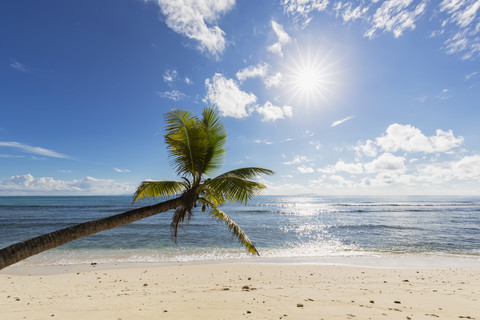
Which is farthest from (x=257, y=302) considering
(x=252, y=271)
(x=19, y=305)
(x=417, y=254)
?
(x=417, y=254)

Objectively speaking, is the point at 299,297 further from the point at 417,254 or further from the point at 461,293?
the point at 417,254

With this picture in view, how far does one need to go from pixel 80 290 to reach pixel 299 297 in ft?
26.2

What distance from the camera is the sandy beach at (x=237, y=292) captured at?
616 cm

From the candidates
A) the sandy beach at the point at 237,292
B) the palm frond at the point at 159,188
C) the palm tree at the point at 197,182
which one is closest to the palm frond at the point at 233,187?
the palm tree at the point at 197,182

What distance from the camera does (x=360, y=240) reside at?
1998cm

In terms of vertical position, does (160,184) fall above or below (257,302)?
above

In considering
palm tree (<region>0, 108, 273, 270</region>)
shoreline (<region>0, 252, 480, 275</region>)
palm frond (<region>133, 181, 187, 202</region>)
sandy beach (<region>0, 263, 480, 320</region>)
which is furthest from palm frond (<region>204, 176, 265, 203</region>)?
shoreline (<region>0, 252, 480, 275</region>)

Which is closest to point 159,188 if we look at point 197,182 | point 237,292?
point 197,182

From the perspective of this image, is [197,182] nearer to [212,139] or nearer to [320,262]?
[212,139]

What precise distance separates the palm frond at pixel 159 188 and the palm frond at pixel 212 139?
0.87m

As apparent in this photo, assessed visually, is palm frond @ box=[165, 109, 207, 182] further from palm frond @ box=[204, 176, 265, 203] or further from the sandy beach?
the sandy beach

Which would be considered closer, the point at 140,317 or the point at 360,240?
the point at 140,317

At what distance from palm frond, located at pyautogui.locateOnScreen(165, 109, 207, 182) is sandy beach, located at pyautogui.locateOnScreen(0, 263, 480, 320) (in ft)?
13.5

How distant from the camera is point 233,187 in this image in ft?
17.7
